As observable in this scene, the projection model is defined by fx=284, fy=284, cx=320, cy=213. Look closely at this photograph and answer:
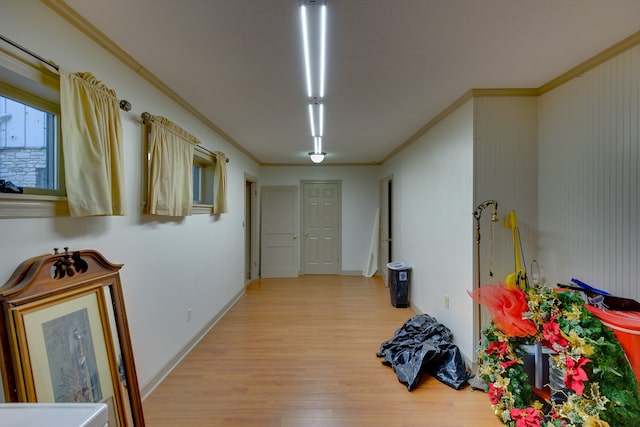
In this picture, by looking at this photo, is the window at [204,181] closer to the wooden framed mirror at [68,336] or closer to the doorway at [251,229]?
the wooden framed mirror at [68,336]

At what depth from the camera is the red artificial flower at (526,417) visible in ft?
4.79

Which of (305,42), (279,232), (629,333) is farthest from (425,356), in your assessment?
(279,232)

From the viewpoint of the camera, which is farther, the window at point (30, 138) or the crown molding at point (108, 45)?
the crown molding at point (108, 45)

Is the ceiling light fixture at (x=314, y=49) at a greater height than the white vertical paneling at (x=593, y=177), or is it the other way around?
the ceiling light fixture at (x=314, y=49)

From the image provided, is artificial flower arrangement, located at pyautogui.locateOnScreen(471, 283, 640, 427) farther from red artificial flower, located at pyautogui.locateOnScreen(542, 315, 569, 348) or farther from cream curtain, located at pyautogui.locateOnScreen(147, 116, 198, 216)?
cream curtain, located at pyautogui.locateOnScreen(147, 116, 198, 216)

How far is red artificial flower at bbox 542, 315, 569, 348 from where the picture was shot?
1358 millimetres

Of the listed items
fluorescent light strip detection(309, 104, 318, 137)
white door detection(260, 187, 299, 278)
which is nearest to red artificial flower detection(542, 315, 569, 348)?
fluorescent light strip detection(309, 104, 318, 137)

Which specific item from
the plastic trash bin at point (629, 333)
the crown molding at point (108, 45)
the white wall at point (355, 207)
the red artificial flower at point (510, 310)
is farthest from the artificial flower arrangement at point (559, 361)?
the white wall at point (355, 207)

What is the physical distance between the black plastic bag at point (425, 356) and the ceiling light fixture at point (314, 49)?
2.45 metres

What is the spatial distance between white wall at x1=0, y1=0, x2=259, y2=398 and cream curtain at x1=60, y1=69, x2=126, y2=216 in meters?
0.13

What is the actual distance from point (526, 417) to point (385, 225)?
4.36m

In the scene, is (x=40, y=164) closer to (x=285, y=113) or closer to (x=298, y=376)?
(x=285, y=113)

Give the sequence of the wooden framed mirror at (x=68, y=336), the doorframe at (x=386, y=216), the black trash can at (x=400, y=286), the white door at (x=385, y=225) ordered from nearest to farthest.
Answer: the wooden framed mirror at (x=68, y=336)
the black trash can at (x=400, y=286)
the doorframe at (x=386, y=216)
the white door at (x=385, y=225)

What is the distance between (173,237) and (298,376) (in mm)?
1652
